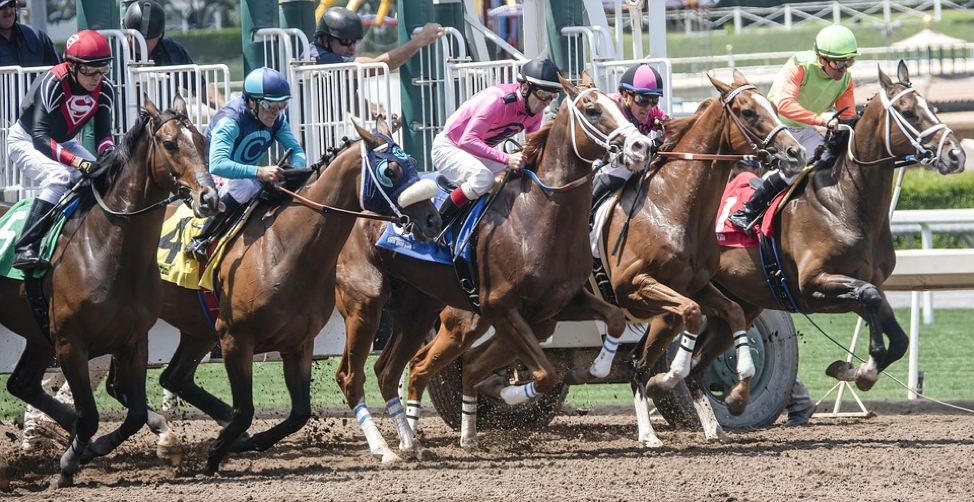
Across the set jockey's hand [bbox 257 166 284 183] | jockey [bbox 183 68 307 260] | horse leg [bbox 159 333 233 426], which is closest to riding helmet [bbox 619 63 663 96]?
jockey [bbox 183 68 307 260]

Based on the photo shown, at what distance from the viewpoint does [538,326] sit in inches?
291

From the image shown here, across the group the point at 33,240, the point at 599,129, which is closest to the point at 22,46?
the point at 33,240

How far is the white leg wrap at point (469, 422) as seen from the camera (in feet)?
26.6

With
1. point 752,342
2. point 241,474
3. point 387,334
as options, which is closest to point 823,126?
point 752,342

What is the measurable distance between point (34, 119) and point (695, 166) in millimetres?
3494

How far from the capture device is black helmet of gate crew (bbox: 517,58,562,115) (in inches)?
287

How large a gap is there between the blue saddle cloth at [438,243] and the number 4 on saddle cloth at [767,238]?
1.68 metres

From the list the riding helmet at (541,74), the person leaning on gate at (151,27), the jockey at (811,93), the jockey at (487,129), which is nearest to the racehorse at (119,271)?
the jockey at (487,129)

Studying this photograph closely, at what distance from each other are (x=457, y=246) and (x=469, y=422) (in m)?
1.29

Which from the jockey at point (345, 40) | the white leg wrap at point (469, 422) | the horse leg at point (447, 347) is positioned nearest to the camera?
the horse leg at point (447, 347)

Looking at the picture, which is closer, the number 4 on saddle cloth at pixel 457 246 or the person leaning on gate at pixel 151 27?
the number 4 on saddle cloth at pixel 457 246

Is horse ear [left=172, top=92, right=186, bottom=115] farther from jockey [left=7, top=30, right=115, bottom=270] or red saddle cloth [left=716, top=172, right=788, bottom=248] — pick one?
red saddle cloth [left=716, top=172, right=788, bottom=248]

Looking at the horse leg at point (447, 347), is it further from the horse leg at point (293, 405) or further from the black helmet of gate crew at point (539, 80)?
the black helmet of gate crew at point (539, 80)

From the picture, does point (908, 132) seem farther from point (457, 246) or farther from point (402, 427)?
point (402, 427)
